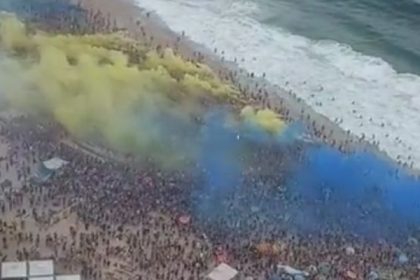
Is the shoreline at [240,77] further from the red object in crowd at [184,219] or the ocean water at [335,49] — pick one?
the red object in crowd at [184,219]

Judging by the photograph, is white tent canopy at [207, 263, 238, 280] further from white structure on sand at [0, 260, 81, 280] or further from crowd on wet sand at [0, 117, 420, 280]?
white structure on sand at [0, 260, 81, 280]

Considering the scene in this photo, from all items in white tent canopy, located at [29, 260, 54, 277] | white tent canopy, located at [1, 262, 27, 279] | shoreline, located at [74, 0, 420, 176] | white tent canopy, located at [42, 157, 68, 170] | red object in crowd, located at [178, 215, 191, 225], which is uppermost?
shoreline, located at [74, 0, 420, 176]

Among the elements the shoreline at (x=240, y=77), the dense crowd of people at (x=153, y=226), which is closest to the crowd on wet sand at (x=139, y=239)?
the dense crowd of people at (x=153, y=226)

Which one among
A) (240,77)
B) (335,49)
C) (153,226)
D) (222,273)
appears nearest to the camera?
(222,273)

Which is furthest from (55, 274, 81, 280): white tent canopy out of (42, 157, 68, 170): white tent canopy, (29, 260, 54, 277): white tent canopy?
(42, 157, 68, 170): white tent canopy

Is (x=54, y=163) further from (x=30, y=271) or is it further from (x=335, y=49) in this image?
(x=335, y=49)

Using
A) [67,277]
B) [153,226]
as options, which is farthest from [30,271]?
[153,226]
